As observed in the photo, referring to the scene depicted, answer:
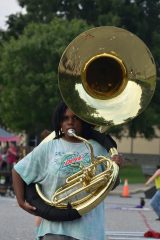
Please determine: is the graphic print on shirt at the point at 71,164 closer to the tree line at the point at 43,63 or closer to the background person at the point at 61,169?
the background person at the point at 61,169

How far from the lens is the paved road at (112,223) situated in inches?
451

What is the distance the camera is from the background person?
16.6 ft

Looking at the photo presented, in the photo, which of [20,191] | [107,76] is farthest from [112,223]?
[20,191]

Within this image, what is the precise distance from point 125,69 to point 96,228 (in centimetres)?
108

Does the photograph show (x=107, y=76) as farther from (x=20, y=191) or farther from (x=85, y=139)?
(x=20, y=191)

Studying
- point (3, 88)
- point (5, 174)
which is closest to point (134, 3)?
point (3, 88)

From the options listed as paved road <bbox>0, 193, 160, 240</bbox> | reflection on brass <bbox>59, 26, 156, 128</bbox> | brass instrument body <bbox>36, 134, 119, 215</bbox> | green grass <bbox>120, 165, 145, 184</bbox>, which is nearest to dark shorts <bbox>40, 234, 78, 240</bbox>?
brass instrument body <bbox>36, 134, 119, 215</bbox>

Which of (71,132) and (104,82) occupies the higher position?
(104,82)

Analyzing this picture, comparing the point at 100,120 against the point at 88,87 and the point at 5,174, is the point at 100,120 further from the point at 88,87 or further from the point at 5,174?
the point at 5,174

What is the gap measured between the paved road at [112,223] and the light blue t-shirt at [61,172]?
5575 millimetres

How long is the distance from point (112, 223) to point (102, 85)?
339 inches

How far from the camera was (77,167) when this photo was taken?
205 inches

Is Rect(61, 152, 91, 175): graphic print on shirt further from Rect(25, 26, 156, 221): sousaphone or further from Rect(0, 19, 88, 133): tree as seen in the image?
Rect(0, 19, 88, 133): tree

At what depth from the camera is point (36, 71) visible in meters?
35.0
